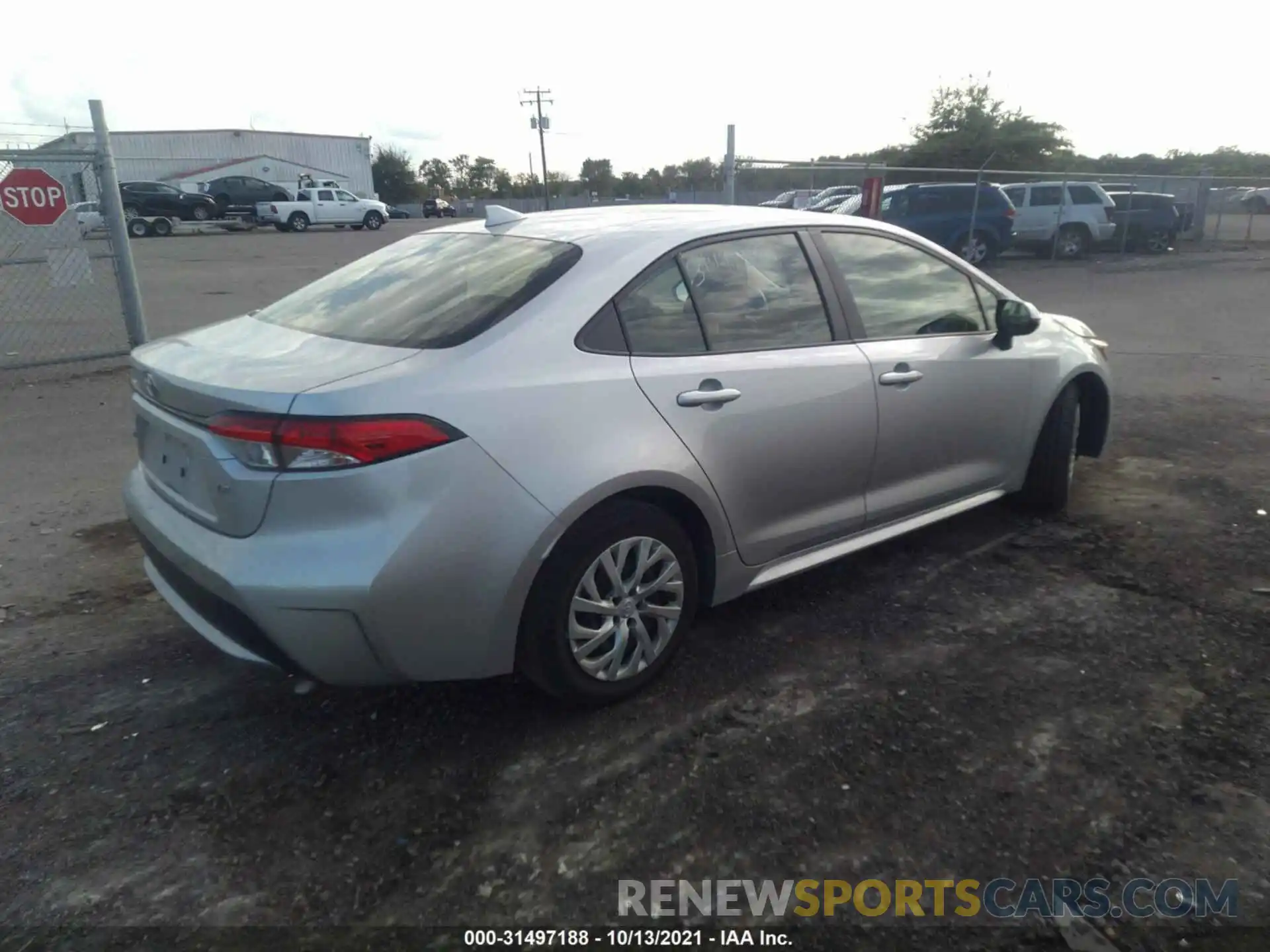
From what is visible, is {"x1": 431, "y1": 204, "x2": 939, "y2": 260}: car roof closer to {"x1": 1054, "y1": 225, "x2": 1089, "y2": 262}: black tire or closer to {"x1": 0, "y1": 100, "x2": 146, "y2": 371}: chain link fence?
{"x1": 0, "y1": 100, "x2": 146, "y2": 371}: chain link fence

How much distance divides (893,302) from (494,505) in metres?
2.15

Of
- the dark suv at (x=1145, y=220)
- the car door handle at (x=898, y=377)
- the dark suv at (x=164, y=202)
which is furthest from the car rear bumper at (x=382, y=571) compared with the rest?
the dark suv at (x=164, y=202)

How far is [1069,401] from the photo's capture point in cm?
466

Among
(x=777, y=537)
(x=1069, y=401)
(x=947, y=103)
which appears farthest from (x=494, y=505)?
(x=947, y=103)

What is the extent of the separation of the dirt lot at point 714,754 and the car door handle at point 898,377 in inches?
35.9

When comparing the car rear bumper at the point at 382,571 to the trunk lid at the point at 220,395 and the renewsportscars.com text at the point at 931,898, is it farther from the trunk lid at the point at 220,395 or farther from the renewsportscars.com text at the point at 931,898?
the renewsportscars.com text at the point at 931,898

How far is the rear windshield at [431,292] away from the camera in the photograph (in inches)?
114

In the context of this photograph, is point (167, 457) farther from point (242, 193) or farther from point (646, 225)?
point (242, 193)

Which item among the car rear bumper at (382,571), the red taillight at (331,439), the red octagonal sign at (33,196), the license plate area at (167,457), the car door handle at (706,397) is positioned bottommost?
the car rear bumper at (382,571)

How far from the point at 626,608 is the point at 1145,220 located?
77.5 feet

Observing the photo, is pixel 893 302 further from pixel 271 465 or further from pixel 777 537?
pixel 271 465

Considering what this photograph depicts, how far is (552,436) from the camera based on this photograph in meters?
2.73

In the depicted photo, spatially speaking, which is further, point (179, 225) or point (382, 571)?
point (179, 225)

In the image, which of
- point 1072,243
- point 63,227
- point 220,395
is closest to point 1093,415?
point 220,395
